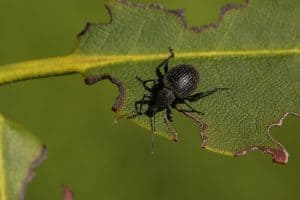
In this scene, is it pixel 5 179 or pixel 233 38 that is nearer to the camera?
pixel 5 179

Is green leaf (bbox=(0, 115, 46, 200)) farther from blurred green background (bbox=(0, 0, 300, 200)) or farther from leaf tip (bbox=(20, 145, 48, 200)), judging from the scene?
blurred green background (bbox=(0, 0, 300, 200))

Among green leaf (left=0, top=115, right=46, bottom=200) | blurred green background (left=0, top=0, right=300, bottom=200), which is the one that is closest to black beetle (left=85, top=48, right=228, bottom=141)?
green leaf (left=0, top=115, right=46, bottom=200)

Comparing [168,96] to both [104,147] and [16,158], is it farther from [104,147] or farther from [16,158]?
[104,147]

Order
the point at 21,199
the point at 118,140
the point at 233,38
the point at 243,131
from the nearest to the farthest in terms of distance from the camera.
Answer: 1. the point at 21,199
2. the point at 243,131
3. the point at 233,38
4. the point at 118,140

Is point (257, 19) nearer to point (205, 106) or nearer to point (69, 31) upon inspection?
point (205, 106)

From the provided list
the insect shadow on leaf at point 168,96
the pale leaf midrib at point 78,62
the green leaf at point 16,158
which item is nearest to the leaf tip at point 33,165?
the green leaf at point 16,158

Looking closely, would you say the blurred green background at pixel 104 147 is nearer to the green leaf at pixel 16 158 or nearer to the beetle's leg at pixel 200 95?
the beetle's leg at pixel 200 95

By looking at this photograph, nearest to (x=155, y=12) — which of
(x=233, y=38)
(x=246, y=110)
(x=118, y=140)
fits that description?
(x=233, y=38)
